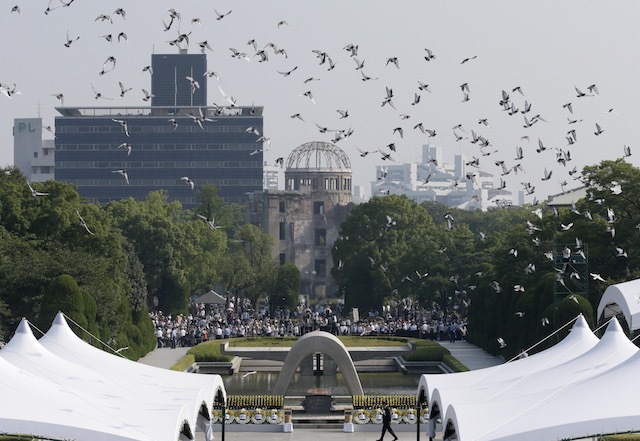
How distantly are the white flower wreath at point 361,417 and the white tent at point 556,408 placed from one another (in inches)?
398

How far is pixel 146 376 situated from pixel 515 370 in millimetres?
8235

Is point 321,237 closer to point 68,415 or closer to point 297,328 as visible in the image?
point 297,328

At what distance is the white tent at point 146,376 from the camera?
113ft

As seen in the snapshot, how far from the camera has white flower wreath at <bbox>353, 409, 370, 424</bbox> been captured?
42.2 metres

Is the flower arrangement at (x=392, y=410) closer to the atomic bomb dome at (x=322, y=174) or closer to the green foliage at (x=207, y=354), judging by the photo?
the green foliage at (x=207, y=354)

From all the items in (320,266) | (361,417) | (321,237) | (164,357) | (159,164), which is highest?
(159,164)

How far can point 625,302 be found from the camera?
45.3 meters

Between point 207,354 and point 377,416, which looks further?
point 207,354

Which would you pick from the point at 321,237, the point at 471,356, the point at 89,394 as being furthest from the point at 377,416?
the point at 321,237

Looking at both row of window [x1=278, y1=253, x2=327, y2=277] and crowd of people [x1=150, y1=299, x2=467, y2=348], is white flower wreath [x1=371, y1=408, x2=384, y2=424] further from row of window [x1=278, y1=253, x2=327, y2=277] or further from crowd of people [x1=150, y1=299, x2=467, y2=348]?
row of window [x1=278, y1=253, x2=327, y2=277]

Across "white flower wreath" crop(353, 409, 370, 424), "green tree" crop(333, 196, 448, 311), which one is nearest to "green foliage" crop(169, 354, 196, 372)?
"white flower wreath" crop(353, 409, 370, 424)

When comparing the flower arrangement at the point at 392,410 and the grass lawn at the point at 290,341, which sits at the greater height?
the grass lawn at the point at 290,341

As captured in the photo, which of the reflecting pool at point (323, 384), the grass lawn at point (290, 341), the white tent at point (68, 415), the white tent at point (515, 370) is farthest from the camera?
the grass lawn at point (290, 341)

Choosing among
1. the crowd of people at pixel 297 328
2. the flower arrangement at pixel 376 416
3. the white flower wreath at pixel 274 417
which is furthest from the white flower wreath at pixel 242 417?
the crowd of people at pixel 297 328
